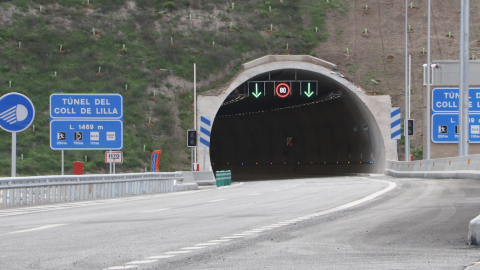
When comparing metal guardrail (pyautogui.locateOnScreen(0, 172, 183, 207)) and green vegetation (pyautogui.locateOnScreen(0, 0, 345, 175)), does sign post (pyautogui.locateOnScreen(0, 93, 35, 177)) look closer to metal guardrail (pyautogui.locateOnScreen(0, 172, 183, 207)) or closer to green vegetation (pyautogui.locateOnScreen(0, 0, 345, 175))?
metal guardrail (pyautogui.locateOnScreen(0, 172, 183, 207))

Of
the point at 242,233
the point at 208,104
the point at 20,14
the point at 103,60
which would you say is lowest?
the point at 242,233

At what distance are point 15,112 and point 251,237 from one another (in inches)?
418

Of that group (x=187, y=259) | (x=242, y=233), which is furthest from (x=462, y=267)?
(x=242, y=233)

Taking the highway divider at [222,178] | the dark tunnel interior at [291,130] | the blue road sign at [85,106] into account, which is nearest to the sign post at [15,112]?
the blue road sign at [85,106]

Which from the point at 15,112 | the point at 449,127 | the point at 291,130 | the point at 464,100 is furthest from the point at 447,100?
the point at 15,112

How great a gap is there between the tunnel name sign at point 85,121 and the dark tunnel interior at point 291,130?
19133 millimetres

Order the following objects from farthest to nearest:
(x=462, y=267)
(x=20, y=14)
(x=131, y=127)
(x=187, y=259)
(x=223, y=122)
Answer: (x=223, y=122), (x=20, y=14), (x=131, y=127), (x=187, y=259), (x=462, y=267)

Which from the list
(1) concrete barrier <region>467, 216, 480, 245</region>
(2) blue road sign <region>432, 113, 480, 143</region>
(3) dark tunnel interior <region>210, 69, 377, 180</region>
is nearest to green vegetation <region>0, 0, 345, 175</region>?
(3) dark tunnel interior <region>210, 69, 377, 180</region>

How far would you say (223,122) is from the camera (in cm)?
6419

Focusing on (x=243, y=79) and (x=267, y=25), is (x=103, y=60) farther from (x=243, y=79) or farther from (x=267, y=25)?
(x=267, y=25)

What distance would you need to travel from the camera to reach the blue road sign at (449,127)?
36.4 metres

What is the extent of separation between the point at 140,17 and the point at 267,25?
9.88 meters

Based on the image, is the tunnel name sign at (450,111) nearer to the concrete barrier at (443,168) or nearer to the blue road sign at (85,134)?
the concrete barrier at (443,168)

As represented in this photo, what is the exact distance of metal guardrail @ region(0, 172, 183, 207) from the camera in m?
16.5
